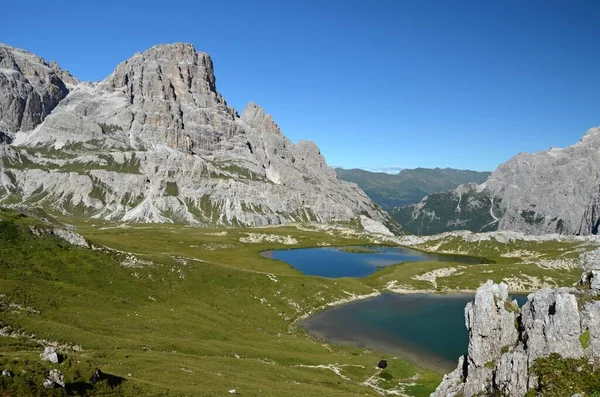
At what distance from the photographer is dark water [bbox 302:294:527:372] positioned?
88.7m

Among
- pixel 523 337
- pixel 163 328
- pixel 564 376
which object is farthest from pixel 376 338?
pixel 564 376

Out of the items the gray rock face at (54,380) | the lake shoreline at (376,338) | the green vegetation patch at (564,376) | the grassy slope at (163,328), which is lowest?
the lake shoreline at (376,338)

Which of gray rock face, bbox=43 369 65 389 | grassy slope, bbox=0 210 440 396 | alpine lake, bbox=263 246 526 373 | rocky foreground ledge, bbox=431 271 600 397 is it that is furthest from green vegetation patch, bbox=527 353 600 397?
gray rock face, bbox=43 369 65 389

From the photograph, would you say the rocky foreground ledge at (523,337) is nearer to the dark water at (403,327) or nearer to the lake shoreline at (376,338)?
the lake shoreline at (376,338)

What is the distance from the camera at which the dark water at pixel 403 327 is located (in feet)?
291

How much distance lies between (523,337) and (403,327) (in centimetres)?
6351

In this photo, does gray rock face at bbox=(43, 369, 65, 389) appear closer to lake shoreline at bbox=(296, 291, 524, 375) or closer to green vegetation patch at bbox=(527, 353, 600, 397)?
green vegetation patch at bbox=(527, 353, 600, 397)

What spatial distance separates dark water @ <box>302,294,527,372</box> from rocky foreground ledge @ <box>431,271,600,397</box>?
103 ft

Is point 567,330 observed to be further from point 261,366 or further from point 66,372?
point 66,372

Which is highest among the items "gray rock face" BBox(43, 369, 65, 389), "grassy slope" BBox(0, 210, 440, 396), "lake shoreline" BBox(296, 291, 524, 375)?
"gray rock face" BBox(43, 369, 65, 389)

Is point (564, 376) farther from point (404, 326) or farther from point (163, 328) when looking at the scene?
point (404, 326)

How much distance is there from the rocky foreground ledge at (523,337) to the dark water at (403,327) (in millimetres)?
31484

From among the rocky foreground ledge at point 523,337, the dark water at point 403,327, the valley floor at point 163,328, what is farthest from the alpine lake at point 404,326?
the rocky foreground ledge at point 523,337

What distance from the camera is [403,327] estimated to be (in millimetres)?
106625
